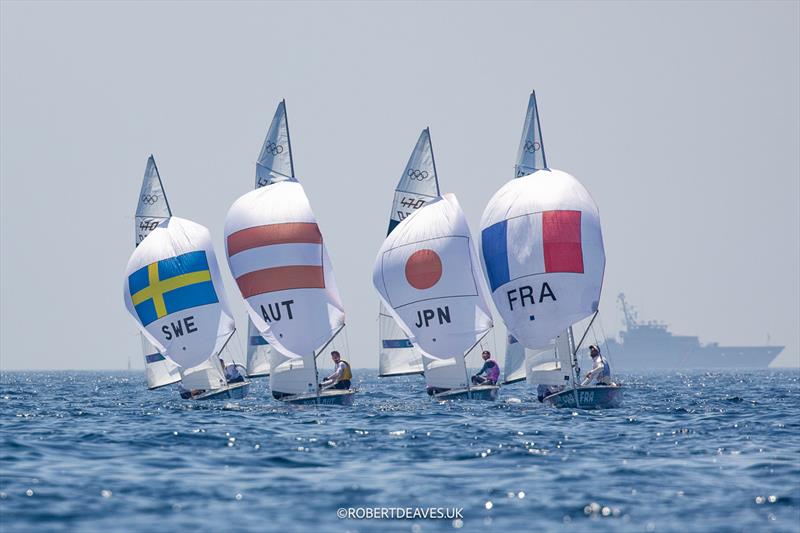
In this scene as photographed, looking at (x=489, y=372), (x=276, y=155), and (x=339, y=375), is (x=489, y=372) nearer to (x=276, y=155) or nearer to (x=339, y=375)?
(x=339, y=375)

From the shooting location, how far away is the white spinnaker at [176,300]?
3728cm

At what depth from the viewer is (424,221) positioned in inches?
1432

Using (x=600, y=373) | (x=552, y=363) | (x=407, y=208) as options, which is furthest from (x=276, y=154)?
(x=600, y=373)

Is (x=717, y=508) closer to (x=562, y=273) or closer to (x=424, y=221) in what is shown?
(x=562, y=273)

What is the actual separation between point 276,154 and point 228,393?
8.79 m

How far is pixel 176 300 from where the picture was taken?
3722cm

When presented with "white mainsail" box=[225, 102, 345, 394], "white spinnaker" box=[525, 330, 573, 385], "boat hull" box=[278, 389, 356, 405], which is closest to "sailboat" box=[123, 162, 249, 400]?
"white mainsail" box=[225, 102, 345, 394]

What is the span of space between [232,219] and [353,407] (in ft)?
22.4

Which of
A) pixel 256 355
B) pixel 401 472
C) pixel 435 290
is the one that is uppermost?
pixel 435 290

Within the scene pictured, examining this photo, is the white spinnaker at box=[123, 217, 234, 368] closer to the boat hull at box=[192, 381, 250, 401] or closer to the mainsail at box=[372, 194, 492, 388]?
the boat hull at box=[192, 381, 250, 401]

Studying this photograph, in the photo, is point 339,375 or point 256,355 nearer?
point 339,375

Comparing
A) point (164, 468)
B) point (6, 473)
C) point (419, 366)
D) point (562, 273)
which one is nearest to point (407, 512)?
point (164, 468)

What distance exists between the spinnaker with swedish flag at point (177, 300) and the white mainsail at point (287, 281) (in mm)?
3214

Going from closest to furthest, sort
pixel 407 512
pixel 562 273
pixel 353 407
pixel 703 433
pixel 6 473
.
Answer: pixel 407 512, pixel 6 473, pixel 703 433, pixel 562 273, pixel 353 407
